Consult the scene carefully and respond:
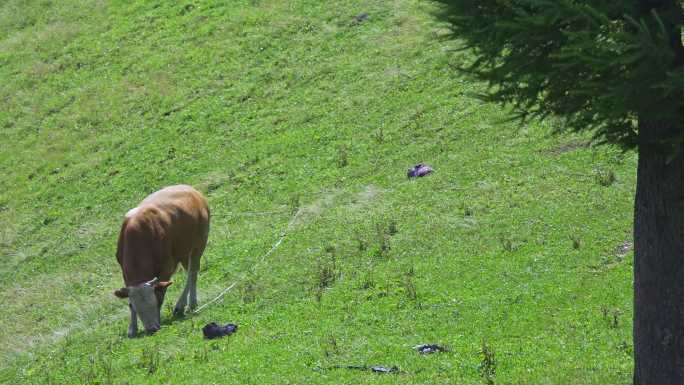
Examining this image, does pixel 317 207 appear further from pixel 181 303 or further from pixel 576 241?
pixel 576 241

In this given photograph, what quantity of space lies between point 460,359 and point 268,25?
1154 inches

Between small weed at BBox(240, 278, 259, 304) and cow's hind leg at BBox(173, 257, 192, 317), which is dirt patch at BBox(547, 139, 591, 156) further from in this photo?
cow's hind leg at BBox(173, 257, 192, 317)

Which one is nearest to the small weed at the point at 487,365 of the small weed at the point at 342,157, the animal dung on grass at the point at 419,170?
the animal dung on grass at the point at 419,170

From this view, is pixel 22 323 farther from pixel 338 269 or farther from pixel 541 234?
pixel 541 234

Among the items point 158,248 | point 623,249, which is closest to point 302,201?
point 158,248

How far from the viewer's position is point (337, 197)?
2638 centimetres

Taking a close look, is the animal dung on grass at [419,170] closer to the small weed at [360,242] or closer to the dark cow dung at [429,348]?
the small weed at [360,242]

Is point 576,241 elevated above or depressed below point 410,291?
below

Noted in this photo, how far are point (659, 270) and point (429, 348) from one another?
4.97 meters

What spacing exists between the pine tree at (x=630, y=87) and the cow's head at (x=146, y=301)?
33.9ft

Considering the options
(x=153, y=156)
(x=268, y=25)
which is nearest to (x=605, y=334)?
(x=153, y=156)

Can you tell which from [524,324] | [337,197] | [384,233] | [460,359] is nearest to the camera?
[460,359]

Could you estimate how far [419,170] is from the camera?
26.4m

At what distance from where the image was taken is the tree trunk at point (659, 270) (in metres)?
10.9
